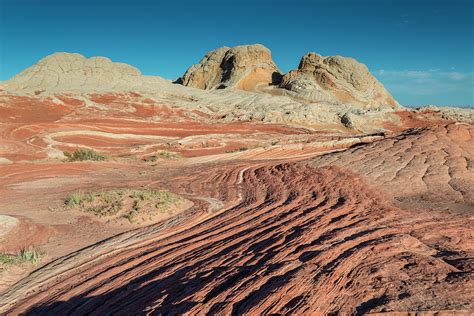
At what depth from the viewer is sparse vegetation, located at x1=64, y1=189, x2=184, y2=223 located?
10195mm

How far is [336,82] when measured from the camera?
59.0 m

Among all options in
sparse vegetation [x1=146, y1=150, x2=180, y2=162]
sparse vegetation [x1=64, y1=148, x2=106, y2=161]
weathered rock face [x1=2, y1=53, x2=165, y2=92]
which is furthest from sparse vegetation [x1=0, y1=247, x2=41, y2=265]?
weathered rock face [x1=2, y1=53, x2=165, y2=92]

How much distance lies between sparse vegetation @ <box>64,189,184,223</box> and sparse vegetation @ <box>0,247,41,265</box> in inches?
100

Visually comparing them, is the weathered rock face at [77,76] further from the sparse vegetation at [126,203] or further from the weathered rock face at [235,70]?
the sparse vegetation at [126,203]

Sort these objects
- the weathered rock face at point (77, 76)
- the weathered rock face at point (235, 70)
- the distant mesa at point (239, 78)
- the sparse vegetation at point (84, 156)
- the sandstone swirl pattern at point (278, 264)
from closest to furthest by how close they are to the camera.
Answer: the sandstone swirl pattern at point (278, 264) → the sparse vegetation at point (84, 156) → the weathered rock face at point (77, 76) → the distant mesa at point (239, 78) → the weathered rock face at point (235, 70)

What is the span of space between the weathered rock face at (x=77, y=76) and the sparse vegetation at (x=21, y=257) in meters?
44.9

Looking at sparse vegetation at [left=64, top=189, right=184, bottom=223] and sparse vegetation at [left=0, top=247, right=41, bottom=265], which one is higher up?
sparse vegetation at [left=64, top=189, right=184, bottom=223]

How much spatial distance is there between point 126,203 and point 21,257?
373 cm

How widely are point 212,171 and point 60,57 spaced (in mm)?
56658

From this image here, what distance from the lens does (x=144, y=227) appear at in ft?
30.7

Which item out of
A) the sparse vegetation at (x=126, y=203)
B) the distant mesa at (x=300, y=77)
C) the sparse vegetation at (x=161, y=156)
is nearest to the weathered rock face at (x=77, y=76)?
the distant mesa at (x=300, y=77)

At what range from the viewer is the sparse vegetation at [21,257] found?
721cm

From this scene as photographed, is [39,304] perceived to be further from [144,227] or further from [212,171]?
[212,171]

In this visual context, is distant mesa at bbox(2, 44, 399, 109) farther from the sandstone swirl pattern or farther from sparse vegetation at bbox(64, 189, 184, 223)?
the sandstone swirl pattern
